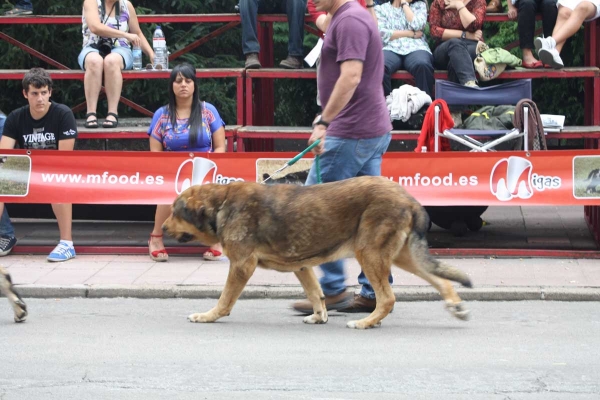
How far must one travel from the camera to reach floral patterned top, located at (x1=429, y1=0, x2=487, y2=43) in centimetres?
1187

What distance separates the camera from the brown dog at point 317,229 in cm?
727

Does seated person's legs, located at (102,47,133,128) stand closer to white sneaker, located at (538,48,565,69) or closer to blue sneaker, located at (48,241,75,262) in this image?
blue sneaker, located at (48,241,75,262)

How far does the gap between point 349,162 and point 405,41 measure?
4.26m

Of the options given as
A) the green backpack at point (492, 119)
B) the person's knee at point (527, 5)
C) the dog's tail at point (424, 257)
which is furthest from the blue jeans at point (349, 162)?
the person's knee at point (527, 5)

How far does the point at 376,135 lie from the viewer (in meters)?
7.77

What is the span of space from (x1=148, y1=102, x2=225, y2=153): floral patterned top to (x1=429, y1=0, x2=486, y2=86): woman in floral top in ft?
9.04

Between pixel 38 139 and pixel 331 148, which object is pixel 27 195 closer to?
pixel 38 139

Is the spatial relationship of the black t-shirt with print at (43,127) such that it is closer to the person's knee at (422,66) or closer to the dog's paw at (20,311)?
the dog's paw at (20,311)

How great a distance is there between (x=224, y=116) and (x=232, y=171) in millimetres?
5331

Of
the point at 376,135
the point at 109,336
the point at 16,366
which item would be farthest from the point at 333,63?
the point at 16,366

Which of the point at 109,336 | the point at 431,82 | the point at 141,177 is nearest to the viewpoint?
the point at 109,336

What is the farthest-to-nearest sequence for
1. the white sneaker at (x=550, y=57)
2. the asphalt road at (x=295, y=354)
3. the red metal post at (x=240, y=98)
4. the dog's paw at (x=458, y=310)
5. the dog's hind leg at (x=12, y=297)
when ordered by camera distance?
the red metal post at (x=240, y=98) < the white sneaker at (x=550, y=57) < the dog's hind leg at (x=12, y=297) < the dog's paw at (x=458, y=310) < the asphalt road at (x=295, y=354)

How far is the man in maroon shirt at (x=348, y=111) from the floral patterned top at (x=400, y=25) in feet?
12.9

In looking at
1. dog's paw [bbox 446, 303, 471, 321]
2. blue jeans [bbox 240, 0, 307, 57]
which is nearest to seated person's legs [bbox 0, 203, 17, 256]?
blue jeans [bbox 240, 0, 307, 57]
